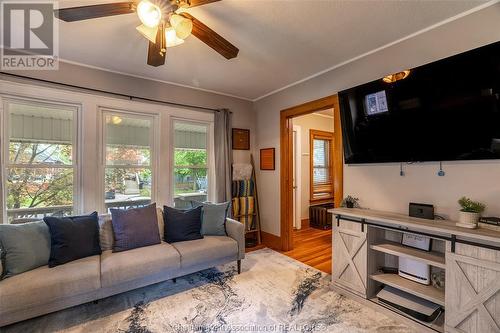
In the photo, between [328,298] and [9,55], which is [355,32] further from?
[9,55]

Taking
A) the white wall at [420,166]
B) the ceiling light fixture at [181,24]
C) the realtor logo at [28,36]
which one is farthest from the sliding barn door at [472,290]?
the realtor logo at [28,36]

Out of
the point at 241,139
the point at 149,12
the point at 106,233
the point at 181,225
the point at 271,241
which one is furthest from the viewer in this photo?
the point at 241,139

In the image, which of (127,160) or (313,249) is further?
(313,249)

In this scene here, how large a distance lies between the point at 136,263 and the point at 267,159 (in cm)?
252

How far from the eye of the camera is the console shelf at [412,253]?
1884mm

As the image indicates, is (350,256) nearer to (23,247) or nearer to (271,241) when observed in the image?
(271,241)

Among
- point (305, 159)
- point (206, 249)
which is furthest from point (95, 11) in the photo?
point (305, 159)

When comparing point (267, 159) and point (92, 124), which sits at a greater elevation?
point (92, 124)

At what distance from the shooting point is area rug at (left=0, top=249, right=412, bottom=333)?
1.95 m

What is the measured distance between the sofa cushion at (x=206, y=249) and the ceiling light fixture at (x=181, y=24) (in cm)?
208

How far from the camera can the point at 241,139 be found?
415 cm

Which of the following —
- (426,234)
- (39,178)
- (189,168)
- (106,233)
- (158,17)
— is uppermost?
(158,17)

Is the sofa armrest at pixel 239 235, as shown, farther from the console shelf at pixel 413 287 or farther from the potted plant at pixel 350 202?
the console shelf at pixel 413 287

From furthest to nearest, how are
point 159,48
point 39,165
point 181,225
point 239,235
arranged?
point 239,235 < point 181,225 < point 39,165 < point 159,48
